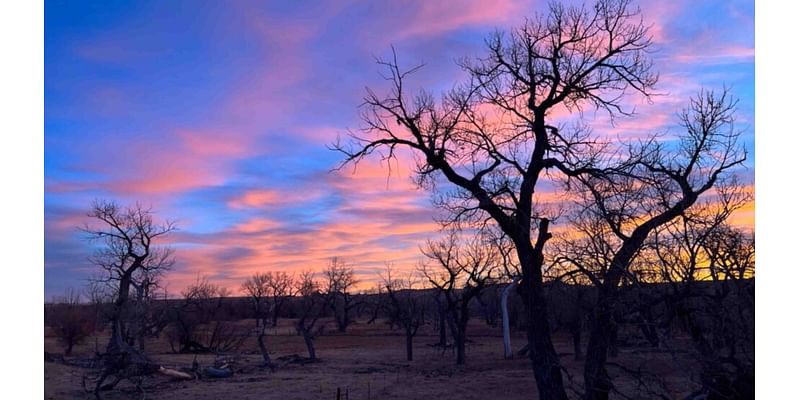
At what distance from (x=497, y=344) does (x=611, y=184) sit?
27.5 metres

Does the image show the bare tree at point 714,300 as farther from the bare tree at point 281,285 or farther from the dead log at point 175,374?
the bare tree at point 281,285

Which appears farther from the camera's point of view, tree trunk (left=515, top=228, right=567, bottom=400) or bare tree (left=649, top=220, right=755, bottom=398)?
tree trunk (left=515, top=228, right=567, bottom=400)

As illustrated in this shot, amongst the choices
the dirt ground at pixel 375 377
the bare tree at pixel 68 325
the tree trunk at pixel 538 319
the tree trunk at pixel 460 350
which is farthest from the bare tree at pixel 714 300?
the bare tree at pixel 68 325

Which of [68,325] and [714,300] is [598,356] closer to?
[714,300]

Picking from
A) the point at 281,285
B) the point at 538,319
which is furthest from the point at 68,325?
the point at 538,319

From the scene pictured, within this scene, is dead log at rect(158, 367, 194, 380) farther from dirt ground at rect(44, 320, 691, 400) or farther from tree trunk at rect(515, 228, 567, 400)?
tree trunk at rect(515, 228, 567, 400)

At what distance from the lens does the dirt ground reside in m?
17.9

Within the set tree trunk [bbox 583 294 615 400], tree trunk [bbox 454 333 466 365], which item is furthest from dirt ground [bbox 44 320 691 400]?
tree trunk [bbox 583 294 615 400]

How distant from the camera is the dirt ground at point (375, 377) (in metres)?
17.9
